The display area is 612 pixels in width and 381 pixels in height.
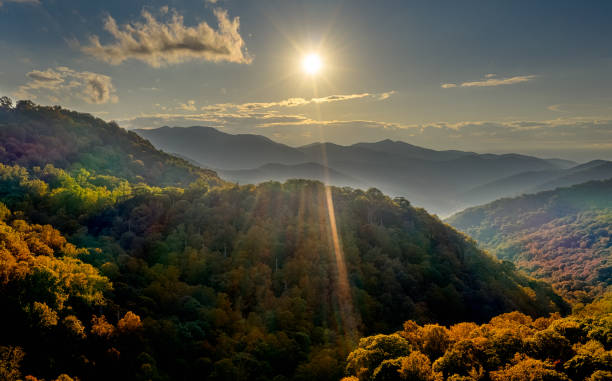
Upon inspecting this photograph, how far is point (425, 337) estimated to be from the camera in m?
37.3

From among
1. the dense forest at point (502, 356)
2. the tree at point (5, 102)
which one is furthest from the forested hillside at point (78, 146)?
the dense forest at point (502, 356)

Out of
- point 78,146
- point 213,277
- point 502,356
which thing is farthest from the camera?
point 78,146

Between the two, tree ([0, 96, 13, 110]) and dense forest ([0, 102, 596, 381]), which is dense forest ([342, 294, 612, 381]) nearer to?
dense forest ([0, 102, 596, 381])

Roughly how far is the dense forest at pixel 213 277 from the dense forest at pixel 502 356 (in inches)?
474

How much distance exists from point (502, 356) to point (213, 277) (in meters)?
51.8

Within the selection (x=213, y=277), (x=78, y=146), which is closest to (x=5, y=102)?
(x=78, y=146)

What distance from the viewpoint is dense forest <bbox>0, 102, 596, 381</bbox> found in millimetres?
38344

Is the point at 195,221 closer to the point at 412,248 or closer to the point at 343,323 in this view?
the point at 343,323

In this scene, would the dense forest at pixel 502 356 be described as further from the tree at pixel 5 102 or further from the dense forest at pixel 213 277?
the tree at pixel 5 102

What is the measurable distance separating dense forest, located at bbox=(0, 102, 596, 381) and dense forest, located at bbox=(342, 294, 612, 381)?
474 inches

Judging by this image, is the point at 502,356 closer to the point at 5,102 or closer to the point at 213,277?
Answer: the point at 213,277

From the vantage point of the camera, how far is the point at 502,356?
103 ft

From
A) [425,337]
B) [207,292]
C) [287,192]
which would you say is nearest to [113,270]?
[207,292]

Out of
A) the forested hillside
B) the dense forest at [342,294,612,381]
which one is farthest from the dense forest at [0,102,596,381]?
the dense forest at [342,294,612,381]
